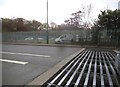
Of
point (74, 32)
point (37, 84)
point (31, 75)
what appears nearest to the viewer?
point (37, 84)

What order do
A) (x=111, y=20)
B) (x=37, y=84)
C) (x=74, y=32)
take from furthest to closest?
(x=74, y=32) < (x=111, y=20) < (x=37, y=84)

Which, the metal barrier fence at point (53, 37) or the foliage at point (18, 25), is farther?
the foliage at point (18, 25)

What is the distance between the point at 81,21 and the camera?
32.2 metres

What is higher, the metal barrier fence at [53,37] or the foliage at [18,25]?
the foliage at [18,25]

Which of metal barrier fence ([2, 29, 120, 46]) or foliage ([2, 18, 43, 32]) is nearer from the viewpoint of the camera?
metal barrier fence ([2, 29, 120, 46])

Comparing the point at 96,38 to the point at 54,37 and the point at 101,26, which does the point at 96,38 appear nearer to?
the point at 101,26

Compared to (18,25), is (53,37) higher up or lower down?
lower down

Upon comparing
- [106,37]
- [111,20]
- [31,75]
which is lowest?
[31,75]

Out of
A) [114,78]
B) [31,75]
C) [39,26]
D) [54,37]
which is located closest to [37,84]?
[31,75]

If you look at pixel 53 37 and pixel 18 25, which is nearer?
pixel 53 37

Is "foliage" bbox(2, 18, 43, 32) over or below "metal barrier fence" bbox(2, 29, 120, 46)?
over

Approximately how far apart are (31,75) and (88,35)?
52.0ft

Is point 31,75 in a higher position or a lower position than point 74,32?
lower

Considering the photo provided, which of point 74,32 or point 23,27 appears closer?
point 74,32
